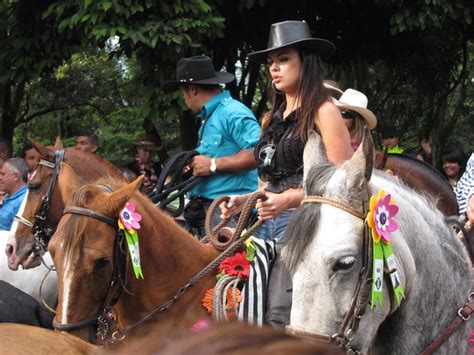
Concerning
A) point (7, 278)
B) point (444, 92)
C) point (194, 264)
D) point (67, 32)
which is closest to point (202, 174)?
point (194, 264)

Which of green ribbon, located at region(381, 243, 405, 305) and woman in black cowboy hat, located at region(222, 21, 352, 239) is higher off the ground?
woman in black cowboy hat, located at region(222, 21, 352, 239)

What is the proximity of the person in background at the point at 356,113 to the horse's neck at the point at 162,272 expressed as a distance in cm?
109

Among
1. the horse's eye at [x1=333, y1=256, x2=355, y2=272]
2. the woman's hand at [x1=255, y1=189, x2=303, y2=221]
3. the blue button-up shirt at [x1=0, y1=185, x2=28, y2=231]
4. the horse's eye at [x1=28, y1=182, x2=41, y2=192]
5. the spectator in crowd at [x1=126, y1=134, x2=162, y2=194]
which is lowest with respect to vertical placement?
the spectator in crowd at [x1=126, y1=134, x2=162, y2=194]

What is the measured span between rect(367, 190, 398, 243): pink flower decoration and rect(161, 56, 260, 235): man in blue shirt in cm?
199

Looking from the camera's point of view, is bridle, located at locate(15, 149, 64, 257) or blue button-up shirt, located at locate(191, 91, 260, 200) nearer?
blue button-up shirt, located at locate(191, 91, 260, 200)

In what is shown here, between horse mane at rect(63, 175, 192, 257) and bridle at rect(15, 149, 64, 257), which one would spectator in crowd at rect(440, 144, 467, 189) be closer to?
bridle at rect(15, 149, 64, 257)

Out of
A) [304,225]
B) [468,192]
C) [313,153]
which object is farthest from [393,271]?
[468,192]

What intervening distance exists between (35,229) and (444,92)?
36.5 ft

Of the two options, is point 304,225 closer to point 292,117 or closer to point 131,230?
point 292,117

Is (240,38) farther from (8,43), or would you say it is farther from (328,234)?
(328,234)

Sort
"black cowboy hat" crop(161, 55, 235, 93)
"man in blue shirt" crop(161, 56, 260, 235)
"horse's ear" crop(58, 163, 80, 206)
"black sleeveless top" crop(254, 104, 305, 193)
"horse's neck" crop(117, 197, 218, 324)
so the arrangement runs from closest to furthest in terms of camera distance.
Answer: "black sleeveless top" crop(254, 104, 305, 193), "horse's neck" crop(117, 197, 218, 324), "horse's ear" crop(58, 163, 80, 206), "man in blue shirt" crop(161, 56, 260, 235), "black cowboy hat" crop(161, 55, 235, 93)

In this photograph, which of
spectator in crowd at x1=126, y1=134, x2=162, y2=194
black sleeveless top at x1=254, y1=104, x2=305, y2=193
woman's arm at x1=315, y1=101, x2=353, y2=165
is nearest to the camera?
woman's arm at x1=315, y1=101, x2=353, y2=165

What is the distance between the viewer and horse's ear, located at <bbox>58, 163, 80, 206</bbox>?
4506 millimetres

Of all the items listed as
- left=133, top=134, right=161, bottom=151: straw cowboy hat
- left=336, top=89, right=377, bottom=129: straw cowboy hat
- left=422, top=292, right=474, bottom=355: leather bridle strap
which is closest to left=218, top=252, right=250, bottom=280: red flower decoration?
left=336, top=89, right=377, bottom=129: straw cowboy hat
